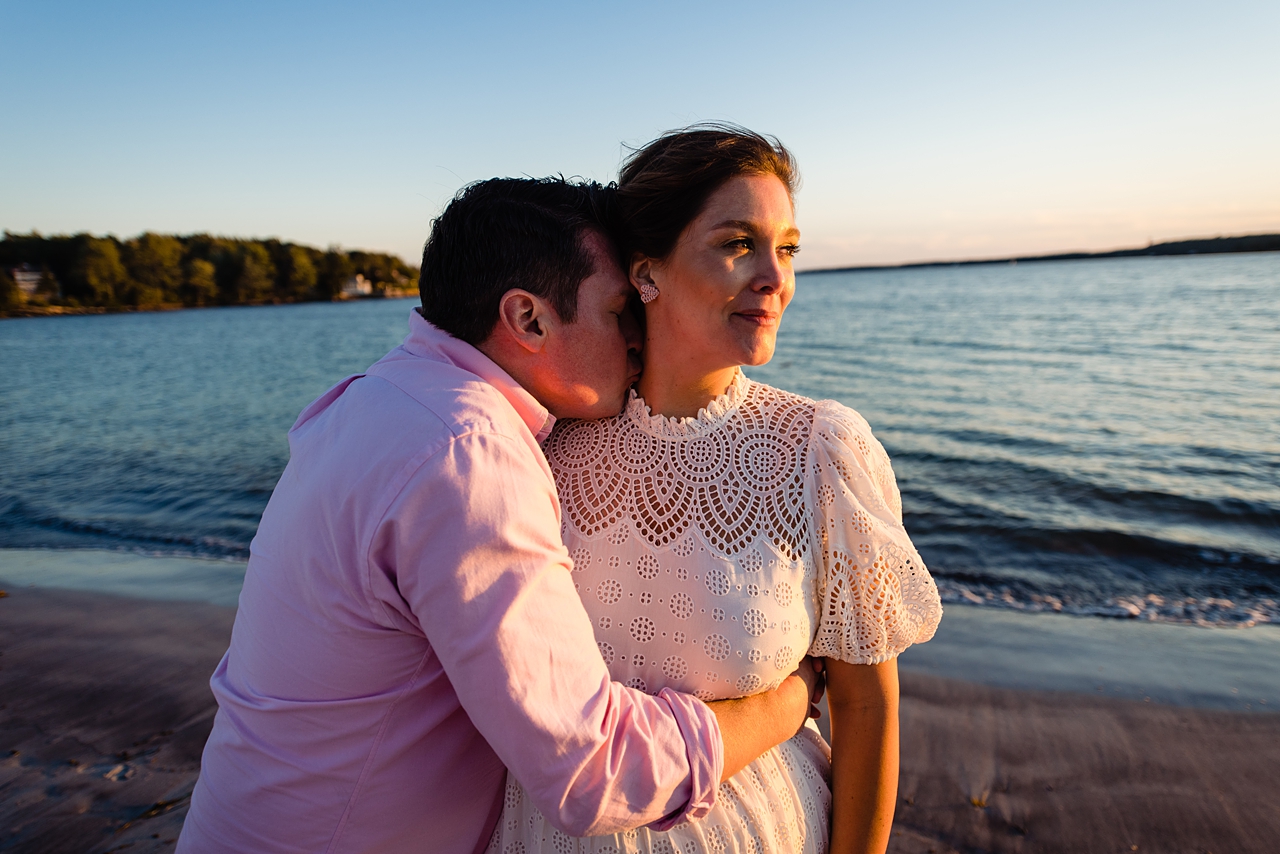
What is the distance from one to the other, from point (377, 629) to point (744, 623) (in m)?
0.89

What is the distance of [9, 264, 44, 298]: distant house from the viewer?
268 ft

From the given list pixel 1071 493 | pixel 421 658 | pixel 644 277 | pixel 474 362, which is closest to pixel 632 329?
pixel 644 277

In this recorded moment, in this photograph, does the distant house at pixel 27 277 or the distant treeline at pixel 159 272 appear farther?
the distant treeline at pixel 159 272

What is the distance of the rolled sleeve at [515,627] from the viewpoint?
1.27 metres

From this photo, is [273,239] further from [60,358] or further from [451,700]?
[451,700]

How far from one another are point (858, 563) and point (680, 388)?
0.71 meters

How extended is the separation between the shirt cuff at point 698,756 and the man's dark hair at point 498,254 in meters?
1.00

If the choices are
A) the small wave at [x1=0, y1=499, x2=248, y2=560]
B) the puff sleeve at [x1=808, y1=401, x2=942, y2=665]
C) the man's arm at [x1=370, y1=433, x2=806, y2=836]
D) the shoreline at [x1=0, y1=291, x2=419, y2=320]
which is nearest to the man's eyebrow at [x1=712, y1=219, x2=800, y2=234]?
the puff sleeve at [x1=808, y1=401, x2=942, y2=665]

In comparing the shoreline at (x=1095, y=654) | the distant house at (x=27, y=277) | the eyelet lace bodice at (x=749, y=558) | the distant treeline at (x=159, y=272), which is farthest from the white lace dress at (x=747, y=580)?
the distant house at (x=27, y=277)

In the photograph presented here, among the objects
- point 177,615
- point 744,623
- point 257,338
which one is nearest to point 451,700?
point 744,623

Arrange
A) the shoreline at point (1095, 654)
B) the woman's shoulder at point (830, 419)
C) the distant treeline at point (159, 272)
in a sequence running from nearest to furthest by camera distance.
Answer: the woman's shoulder at point (830, 419)
the shoreline at point (1095, 654)
the distant treeline at point (159, 272)

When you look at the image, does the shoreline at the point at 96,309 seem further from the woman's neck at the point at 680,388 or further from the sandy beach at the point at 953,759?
the woman's neck at the point at 680,388

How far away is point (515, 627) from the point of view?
1.27m

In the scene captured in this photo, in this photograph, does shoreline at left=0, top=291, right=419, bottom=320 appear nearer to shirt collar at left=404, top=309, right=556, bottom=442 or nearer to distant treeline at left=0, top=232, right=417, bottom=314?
distant treeline at left=0, top=232, right=417, bottom=314
